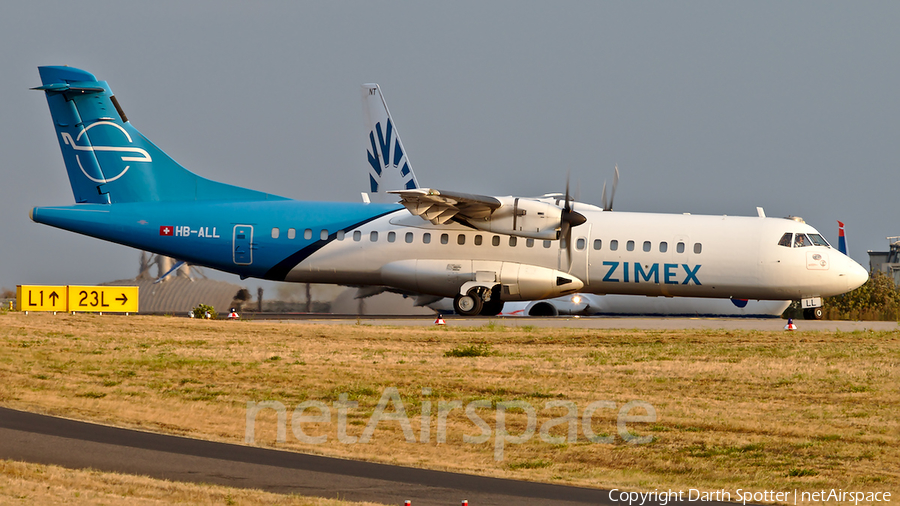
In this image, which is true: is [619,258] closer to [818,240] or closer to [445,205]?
[445,205]

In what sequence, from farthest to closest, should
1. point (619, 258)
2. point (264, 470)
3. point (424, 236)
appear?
point (424, 236) < point (619, 258) < point (264, 470)

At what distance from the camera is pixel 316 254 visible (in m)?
27.2

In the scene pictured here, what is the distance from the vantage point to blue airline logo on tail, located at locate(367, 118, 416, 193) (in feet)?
116

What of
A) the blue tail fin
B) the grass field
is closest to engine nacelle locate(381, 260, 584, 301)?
the grass field

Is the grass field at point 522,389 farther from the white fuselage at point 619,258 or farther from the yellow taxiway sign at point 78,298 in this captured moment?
the yellow taxiway sign at point 78,298

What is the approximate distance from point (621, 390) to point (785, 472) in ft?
16.7

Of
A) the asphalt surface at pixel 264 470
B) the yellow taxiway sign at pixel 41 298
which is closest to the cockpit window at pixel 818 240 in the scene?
the asphalt surface at pixel 264 470

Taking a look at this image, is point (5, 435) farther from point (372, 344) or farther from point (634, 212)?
point (634, 212)

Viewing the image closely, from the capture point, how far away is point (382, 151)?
35.8m

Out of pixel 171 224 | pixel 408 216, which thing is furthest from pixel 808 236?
pixel 171 224

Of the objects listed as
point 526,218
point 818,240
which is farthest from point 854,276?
point 526,218

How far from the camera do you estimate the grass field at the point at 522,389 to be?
42.5 feet

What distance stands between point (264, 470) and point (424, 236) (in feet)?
55.5

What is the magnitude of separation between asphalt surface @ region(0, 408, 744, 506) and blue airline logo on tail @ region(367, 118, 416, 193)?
2389 cm
